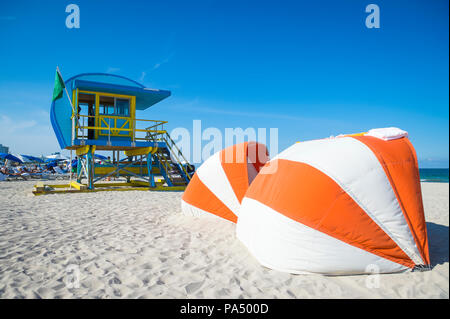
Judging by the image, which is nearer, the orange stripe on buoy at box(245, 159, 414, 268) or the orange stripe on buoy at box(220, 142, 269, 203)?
the orange stripe on buoy at box(245, 159, 414, 268)

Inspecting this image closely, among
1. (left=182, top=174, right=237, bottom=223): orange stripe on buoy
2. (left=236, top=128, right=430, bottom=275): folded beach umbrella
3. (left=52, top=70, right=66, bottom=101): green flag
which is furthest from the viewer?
(left=52, top=70, right=66, bottom=101): green flag

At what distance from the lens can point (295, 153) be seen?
405cm

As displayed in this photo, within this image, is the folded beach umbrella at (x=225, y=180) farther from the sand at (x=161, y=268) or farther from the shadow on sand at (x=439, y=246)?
the shadow on sand at (x=439, y=246)

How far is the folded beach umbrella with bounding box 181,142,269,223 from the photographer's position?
5.74m

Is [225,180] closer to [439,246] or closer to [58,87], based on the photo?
[439,246]

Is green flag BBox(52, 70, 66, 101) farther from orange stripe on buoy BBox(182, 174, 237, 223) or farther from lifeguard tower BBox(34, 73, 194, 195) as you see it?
orange stripe on buoy BBox(182, 174, 237, 223)

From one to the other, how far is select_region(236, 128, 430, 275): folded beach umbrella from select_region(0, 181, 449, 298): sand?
0.55 feet

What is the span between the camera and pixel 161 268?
3541 mm

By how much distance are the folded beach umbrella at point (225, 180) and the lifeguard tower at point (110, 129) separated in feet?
21.6

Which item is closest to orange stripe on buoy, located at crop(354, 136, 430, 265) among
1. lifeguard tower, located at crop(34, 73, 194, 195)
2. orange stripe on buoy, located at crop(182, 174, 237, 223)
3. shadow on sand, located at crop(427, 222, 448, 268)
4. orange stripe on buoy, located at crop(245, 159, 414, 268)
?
shadow on sand, located at crop(427, 222, 448, 268)

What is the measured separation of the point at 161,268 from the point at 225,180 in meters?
2.65

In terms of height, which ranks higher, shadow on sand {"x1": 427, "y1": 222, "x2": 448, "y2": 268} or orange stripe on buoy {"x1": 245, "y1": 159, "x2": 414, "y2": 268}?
→ orange stripe on buoy {"x1": 245, "y1": 159, "x2": 414, "y2": 268}
